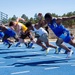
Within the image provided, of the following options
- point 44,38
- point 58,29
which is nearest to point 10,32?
point 44,38

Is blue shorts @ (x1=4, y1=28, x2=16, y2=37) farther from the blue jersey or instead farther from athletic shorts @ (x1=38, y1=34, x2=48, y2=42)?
the blue jersey

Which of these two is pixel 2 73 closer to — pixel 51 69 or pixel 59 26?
pixel 51 69

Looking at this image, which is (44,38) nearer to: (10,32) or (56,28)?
(56,28)

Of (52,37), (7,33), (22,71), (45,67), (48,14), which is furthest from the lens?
(52,37)

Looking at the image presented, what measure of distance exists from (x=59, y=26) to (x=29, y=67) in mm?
1980

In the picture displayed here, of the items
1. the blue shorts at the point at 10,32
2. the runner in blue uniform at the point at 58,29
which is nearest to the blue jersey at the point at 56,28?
the runner in blue uniform at the point at 58,29

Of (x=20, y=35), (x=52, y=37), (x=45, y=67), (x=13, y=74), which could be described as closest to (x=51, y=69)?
(x=45, y=67)

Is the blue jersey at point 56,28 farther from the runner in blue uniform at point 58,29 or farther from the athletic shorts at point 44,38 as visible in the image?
the athletic shorts at point 44,38

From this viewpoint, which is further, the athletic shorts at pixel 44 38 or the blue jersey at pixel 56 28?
the athletic shorts at pixel 44 38

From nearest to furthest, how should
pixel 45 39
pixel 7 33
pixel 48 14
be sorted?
pixel 48 14
pixel 45 39
pixel 7 33

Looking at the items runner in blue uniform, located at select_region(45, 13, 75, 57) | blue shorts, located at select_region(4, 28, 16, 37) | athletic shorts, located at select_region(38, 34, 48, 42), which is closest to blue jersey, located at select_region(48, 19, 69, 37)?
runner in blue uniform, located at select_region(45, 13, 75, 57)

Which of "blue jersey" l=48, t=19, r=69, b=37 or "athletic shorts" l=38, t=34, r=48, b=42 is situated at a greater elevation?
"blue jersey" l=48, t=19, r=69, b=37

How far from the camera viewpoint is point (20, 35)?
15164 millimetres

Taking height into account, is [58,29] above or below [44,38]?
above
